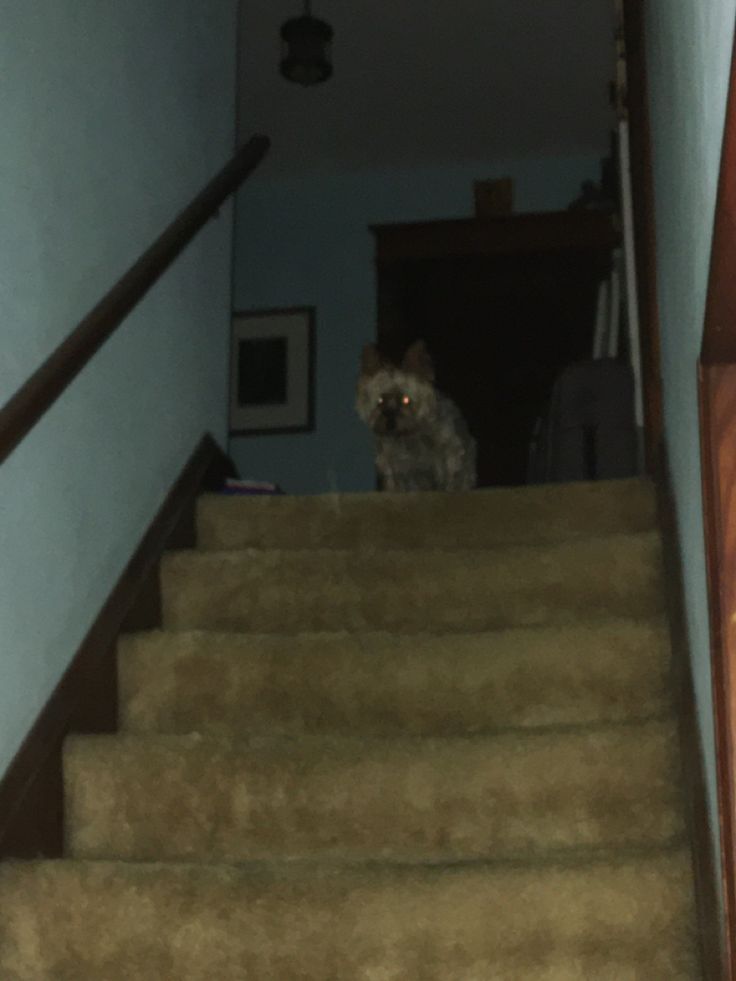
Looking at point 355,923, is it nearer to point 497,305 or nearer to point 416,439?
point 416,439

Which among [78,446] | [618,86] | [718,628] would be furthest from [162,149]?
[718,628]

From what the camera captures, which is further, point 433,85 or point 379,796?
point 433,85

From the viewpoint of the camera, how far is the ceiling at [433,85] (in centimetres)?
410

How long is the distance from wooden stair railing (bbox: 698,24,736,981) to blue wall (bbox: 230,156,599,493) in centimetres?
337

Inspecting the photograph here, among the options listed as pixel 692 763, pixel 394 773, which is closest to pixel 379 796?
pixel 394 773

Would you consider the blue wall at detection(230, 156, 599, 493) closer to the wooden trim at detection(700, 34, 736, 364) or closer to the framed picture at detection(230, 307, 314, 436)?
the framed picture at detection(230, 307, 314, 436)

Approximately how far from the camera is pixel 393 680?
89.4 inches

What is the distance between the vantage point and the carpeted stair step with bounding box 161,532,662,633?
97.4 inches

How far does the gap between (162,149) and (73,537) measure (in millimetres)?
1053

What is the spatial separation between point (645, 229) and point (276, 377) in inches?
99.0

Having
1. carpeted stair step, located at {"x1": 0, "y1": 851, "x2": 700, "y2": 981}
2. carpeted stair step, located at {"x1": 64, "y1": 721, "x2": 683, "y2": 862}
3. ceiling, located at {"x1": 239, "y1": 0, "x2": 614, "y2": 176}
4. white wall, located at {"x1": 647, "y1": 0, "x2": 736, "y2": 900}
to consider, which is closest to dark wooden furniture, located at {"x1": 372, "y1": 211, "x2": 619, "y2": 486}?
ceiling, located at {"x1": 239, "y1": 0, "x2": 614, "y2": 176}

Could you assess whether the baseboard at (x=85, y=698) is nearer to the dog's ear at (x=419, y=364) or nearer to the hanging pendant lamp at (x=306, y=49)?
the dog's ear at (x=419, y=364)

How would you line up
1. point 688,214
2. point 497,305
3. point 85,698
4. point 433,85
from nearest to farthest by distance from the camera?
point 688,214, point 85,698, point 433,85, point 497,305

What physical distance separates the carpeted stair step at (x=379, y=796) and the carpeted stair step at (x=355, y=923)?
0.16m
